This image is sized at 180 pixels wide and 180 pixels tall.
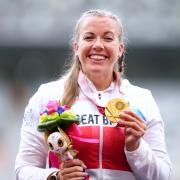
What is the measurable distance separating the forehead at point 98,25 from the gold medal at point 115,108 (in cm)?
28

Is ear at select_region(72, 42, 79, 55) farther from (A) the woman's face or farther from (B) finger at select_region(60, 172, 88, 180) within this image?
(B) finger at select_region(60, 172, 88, 180)

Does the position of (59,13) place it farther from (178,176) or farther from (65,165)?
(65,165)

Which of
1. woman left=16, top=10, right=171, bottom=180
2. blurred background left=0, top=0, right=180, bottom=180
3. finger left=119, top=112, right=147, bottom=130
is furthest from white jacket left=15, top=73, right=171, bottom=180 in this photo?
blurred background left=0, top=0, right=180, bottom=180

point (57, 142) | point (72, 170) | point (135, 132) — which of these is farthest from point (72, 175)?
point (135, 132)

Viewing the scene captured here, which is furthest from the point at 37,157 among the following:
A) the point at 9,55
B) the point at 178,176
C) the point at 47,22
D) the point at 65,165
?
the point at 47,22

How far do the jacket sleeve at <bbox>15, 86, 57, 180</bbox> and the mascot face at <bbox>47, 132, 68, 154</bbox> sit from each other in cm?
22

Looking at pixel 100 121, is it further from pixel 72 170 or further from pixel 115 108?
pixel 72 170

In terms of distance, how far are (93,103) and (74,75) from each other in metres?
0.14

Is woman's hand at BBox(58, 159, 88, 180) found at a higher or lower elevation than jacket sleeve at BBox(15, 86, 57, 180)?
lower

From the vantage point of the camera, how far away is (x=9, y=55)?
12.1 m

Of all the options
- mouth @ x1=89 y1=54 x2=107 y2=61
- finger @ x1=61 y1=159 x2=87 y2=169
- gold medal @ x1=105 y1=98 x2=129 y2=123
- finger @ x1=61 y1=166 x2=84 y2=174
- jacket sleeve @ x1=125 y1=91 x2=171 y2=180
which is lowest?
finger @ x1=61 y1=166 x2=84 y2=174

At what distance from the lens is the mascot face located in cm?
215

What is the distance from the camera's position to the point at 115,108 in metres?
2.29

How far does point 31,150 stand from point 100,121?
0.26 meters
